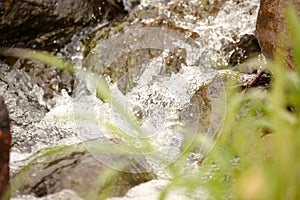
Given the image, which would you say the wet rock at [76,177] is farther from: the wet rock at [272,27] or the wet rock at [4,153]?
the wet rock at [272,27]

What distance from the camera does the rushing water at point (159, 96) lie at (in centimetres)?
339

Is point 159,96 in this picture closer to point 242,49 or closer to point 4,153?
point 242,49

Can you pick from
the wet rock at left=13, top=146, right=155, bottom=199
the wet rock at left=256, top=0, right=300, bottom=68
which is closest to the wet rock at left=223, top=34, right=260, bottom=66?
the wet rock at left=256, top=0, right=300, bottom=68

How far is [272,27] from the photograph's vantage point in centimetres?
371

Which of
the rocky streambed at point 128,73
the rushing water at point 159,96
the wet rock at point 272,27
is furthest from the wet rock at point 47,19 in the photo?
the wet rock at point 272,27

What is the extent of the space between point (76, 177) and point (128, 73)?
1607mm

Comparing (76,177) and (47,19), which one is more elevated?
(47,19)

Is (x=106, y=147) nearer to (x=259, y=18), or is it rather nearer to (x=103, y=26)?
(x=259, y=18)

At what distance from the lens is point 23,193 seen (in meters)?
2.82

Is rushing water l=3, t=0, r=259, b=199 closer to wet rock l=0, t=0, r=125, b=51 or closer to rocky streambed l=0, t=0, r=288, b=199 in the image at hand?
rocky streambed l=0, t=0, r=288, b=199

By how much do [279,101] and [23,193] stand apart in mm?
1481

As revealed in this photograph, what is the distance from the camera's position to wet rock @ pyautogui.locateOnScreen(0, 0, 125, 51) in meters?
4.34

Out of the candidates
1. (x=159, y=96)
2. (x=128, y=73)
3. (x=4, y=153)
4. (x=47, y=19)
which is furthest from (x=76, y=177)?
(x=47, y=19)

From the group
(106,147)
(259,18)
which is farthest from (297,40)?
(259,18)
